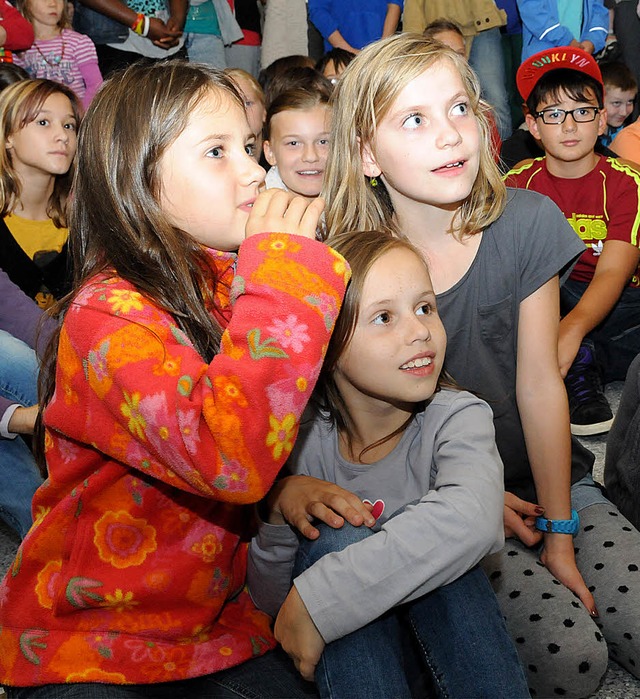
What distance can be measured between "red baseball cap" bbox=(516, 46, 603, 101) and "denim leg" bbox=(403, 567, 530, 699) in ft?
5.74

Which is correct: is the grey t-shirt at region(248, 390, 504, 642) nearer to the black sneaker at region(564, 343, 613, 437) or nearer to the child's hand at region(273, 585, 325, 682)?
the child's hand at region(273, 585, 325, 682)

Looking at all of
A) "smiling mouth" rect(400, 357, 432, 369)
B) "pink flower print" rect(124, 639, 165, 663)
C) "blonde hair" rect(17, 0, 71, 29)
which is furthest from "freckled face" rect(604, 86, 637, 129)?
"pink flower print" rect(124, 639, 165, 663)

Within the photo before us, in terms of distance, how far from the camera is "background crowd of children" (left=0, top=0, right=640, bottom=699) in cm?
88

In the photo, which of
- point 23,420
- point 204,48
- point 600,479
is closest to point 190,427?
point 23,420

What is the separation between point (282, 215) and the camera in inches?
36.5

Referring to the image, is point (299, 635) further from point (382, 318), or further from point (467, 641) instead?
point (382, 318)

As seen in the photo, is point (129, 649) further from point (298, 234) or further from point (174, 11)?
point (174, 11)

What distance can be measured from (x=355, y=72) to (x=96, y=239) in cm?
62

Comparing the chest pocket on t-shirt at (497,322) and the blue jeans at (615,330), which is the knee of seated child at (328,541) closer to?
the chest pocket on t-shirt at (497,322)

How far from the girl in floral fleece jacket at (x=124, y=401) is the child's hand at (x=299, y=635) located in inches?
2.7

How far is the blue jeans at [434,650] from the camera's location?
965 millimetres

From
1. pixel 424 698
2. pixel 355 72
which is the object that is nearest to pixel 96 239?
pixel 355 72

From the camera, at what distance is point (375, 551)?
101 centimetres

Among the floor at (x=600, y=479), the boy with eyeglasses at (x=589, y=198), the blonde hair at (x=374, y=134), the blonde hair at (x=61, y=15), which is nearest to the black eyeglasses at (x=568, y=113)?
the boy with eyeglasses at (x=589, y=198)
